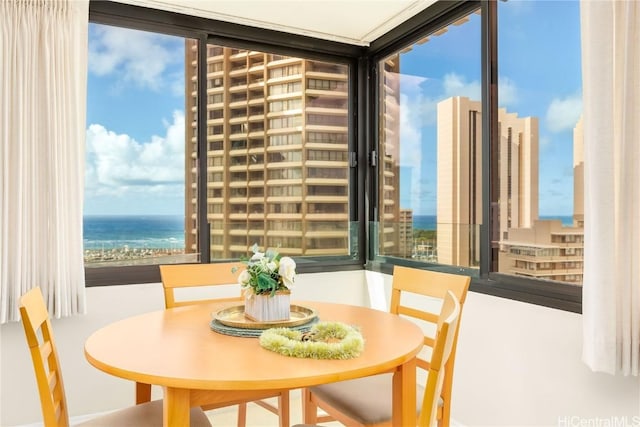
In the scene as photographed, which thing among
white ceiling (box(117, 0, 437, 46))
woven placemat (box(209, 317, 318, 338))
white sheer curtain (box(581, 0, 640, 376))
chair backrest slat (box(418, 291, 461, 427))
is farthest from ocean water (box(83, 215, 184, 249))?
white sheer curtain (box(581, 0, 640, 376))

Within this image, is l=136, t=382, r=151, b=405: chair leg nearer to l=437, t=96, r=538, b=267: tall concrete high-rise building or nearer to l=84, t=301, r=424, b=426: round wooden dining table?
l=84, t=301, r=424, b=426: round wooden dining table

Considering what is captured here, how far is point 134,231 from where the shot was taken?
9.61 feet

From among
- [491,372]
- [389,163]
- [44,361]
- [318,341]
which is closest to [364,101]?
[389,163]

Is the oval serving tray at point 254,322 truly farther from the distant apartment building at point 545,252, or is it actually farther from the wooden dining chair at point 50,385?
the distant apartment building at point 545,252

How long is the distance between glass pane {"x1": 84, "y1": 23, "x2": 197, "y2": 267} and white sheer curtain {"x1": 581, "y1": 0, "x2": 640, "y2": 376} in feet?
7.34

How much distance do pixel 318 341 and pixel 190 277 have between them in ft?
3.41

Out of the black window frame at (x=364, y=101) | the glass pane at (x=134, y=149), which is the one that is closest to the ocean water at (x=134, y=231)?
the glass pane at (x=134, y=149)

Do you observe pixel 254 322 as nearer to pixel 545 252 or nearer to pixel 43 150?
pixel 545 252

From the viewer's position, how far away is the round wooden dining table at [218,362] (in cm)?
122

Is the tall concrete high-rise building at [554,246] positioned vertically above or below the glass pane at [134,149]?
below

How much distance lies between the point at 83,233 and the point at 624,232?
259 centimetres

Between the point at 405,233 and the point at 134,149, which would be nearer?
the point at 134,149

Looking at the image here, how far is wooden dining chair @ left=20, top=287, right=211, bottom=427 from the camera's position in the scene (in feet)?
4.45

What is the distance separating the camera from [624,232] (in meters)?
1.61
